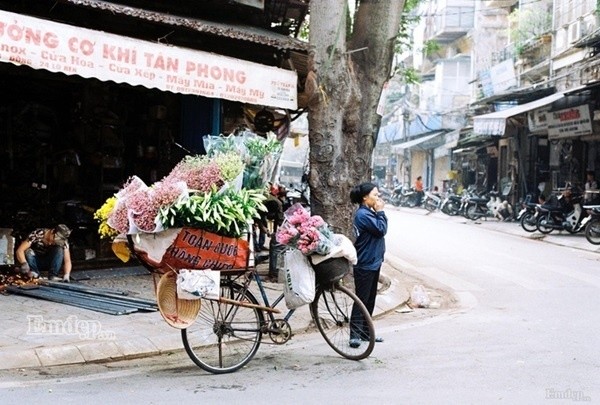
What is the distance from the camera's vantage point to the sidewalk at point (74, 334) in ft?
19.6

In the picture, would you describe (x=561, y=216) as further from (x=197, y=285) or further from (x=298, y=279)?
(x=197, y=285)

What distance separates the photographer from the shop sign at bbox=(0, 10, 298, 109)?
7324mm

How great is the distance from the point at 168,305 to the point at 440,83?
124 ft

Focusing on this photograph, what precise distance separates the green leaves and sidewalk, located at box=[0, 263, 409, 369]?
1.15 metres

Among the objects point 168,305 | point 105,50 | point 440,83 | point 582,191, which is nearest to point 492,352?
point 168,305

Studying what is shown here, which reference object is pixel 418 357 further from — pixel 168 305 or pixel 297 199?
pixel 297 199

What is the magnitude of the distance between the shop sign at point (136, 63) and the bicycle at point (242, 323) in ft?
11.0

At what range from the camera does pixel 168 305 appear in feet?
18.3

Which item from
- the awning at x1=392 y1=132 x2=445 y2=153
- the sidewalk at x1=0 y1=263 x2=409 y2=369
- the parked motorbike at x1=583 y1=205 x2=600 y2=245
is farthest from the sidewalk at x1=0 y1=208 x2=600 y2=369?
the awning at x1=392 y1=132 x2=445 y2=153

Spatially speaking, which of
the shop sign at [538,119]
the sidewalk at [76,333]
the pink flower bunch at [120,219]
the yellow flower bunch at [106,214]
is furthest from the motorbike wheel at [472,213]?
the pink flower bunch at [120,219]

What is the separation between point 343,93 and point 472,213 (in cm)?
1893

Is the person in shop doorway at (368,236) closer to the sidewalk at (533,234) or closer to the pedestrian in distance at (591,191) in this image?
the sidewalk at (533,234)

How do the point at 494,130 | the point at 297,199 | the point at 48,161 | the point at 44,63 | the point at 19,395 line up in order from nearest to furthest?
the point at 19,395
the point at 44,63
the point at 48,161
the point at 297,199
the point at 494,130

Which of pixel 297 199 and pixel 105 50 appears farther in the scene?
pixel 297 199
